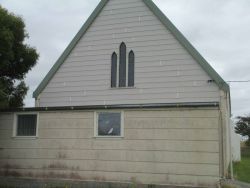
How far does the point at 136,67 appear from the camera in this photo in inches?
679

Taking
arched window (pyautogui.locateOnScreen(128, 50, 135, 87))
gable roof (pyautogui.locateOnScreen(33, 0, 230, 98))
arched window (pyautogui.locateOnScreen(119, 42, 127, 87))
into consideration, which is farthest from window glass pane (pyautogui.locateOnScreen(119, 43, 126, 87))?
gable roof (pyautogui.locateOnScreen(33, 0, 230, 98))

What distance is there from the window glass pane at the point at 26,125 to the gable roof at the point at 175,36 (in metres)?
4.42

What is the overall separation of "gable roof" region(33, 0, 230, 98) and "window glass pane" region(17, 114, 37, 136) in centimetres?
442

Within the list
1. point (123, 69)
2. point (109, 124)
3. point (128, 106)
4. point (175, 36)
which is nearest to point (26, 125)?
point (109, 124)

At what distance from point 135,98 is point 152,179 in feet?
16.3

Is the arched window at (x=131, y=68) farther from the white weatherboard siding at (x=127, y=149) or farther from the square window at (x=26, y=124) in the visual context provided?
the square window at (x=26, y=124)

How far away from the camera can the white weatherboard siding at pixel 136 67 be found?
53.6 feet

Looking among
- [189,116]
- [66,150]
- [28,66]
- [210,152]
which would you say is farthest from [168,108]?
[28,66]

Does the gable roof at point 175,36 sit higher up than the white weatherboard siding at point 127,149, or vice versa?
the gable roof at point 175,36

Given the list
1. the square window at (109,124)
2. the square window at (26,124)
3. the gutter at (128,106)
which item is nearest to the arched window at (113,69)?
the gutter at (128,106)

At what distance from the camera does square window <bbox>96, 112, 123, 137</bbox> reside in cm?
1334

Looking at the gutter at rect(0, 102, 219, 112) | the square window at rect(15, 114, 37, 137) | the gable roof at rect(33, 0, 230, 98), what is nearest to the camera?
the gutter at rect(0, 102, 219, 112)

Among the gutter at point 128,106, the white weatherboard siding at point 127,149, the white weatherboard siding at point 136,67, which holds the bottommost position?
the white weatherboard siding at point 127,149

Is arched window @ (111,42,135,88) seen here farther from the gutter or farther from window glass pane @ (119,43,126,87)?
the gutter
